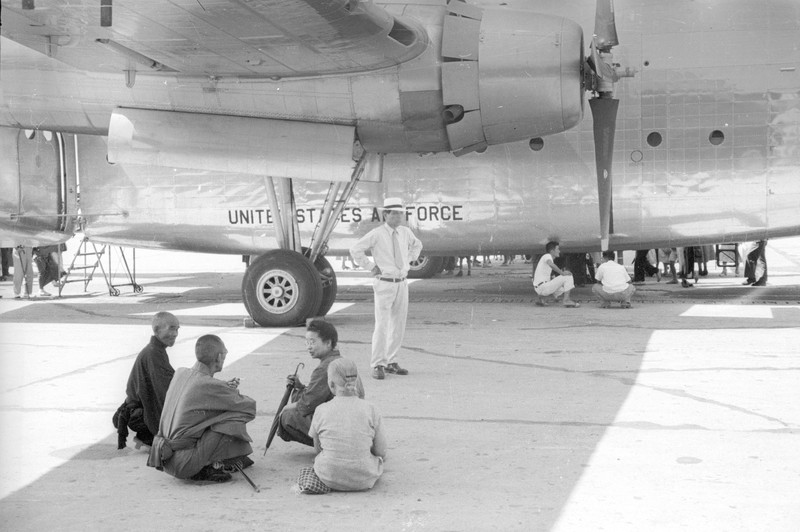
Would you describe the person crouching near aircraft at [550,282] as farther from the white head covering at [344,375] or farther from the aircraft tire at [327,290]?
the white head covering at [344,375]

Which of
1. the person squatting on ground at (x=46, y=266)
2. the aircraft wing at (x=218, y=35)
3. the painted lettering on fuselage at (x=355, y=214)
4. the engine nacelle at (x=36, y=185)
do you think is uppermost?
the aircraft wing at (x=218, y=35)

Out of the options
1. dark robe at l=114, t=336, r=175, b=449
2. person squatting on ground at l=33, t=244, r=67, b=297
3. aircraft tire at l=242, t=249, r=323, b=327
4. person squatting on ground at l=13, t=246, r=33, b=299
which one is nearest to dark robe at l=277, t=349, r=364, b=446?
dark robe at l=114, t=336, r=175, b=449

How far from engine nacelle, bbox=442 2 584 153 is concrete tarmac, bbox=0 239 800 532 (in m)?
2.97

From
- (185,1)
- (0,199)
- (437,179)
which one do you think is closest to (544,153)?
(437,179)

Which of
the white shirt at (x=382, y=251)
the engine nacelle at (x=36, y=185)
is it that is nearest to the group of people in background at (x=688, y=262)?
the white shirt at (x=382, y=251)

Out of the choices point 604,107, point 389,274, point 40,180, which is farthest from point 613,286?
point 40,180

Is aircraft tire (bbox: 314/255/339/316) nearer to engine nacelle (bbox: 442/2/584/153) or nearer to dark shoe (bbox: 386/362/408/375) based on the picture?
engine nacelle (bbox: 442/2/584/153)

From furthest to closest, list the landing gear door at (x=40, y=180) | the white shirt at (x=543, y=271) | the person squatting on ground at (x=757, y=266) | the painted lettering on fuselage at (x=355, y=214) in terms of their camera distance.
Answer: the person squatting on ground at (x=757, y=266) → the landing gear door at (x=40, y=180) → the white shirt at (x=543, y=271) → the painted lettering on fuselage at (x=355, y=214)

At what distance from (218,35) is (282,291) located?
4279 millimetres

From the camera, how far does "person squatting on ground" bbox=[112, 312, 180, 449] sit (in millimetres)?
6996

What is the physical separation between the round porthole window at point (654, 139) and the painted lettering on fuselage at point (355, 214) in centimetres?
316

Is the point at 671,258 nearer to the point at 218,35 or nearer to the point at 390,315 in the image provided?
the point at 390,315

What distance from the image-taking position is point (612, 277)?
15938 millimetres

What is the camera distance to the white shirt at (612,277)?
51.8ft
